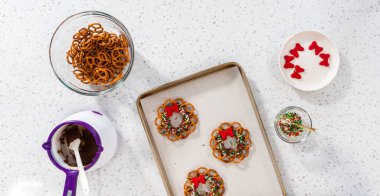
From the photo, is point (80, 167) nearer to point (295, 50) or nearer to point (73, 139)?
point (73, 139)

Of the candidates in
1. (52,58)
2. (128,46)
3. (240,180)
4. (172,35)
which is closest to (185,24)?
(172,35)

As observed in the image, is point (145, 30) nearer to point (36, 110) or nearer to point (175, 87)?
point (175, 87)

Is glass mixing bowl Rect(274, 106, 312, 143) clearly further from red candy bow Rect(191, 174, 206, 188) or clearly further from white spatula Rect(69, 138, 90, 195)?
white spatula Rect(69, 138, 90, 195)

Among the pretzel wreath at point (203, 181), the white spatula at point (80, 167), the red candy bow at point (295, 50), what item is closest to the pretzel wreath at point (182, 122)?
the pretzel wreath at point (203, 181)

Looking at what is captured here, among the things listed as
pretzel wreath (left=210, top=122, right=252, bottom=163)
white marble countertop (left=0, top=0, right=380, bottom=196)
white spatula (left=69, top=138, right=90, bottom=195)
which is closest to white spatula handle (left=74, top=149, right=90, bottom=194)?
white spatula (left=69, top=138, right=90, bottom=195)

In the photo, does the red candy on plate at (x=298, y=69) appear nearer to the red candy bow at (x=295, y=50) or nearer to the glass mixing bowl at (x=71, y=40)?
the red candy bow at (x=295, y=50)
